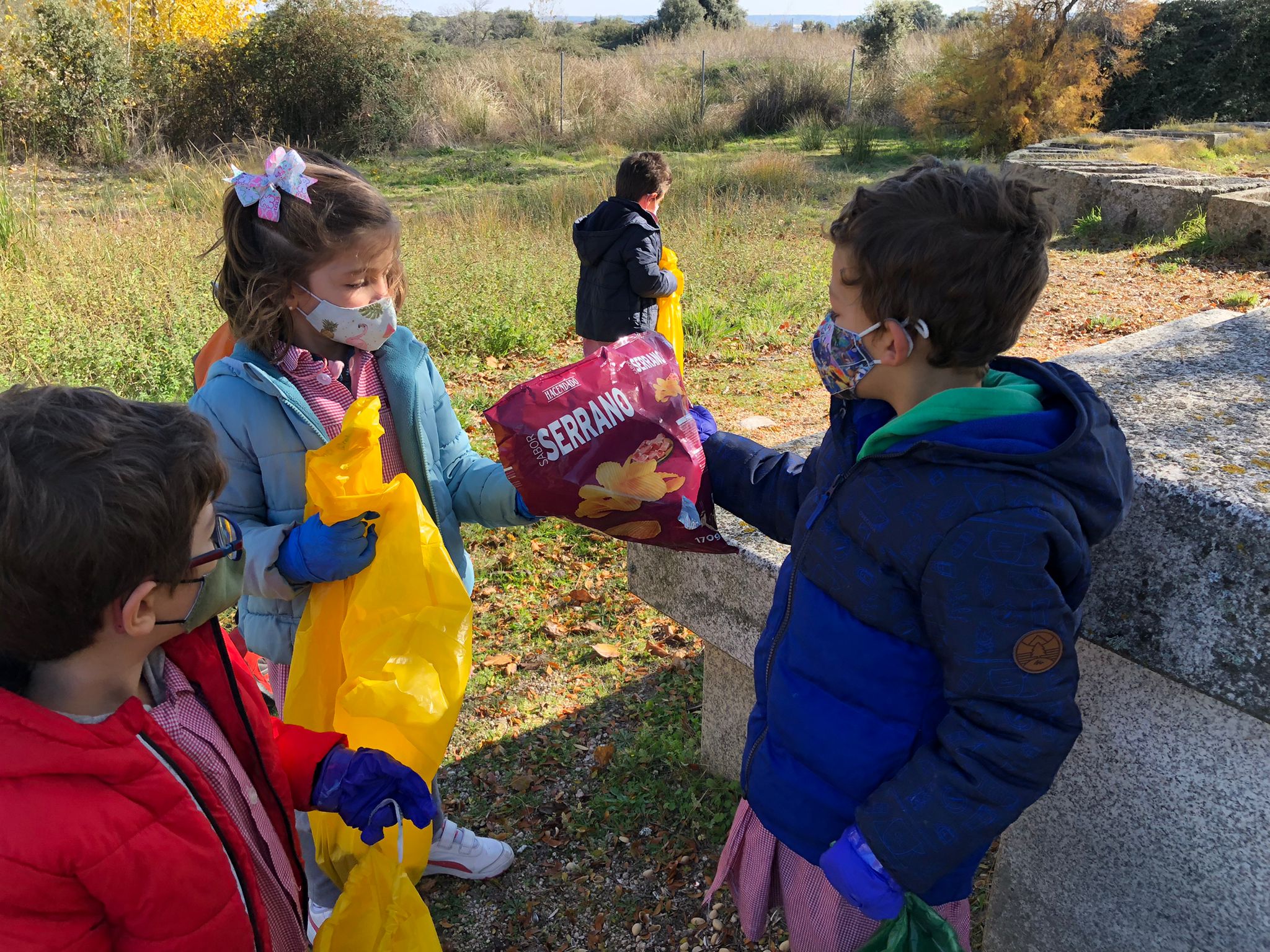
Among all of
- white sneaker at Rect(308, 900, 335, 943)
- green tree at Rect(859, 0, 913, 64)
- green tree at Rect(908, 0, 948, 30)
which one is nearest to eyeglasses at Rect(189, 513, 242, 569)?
white sneaker at Rect(308, 900, 335, 943)

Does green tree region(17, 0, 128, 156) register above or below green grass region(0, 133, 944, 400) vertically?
above

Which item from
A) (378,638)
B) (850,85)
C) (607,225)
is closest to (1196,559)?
(378,638)

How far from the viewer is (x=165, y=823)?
1174mm

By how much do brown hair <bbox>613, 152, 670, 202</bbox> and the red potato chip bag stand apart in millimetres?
3545

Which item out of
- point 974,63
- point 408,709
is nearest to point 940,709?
point 408,709

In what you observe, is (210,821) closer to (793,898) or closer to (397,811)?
(397,811)

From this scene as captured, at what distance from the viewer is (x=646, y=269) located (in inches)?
194

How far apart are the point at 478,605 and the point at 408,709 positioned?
2.13 m

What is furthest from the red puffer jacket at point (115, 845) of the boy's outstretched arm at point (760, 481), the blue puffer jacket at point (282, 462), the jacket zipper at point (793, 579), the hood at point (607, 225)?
the hood at point (607, 225)

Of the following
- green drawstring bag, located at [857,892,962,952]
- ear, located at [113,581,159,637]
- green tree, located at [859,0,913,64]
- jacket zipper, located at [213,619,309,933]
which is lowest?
A: green drawstring bag, located at [857,892,962,952]

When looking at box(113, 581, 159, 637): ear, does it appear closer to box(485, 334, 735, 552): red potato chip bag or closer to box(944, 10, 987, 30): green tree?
box(485, 334, 735, 552): red potato chip bag

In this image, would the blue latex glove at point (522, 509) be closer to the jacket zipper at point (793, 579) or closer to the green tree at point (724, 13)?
the jacket zipper at point (793, 579)

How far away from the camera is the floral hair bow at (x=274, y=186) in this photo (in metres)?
1.75

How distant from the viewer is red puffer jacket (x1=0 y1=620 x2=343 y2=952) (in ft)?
3.49
